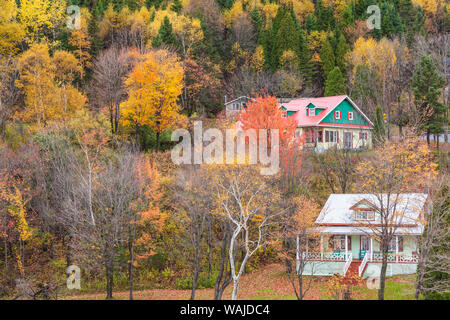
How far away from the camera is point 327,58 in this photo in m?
62.8

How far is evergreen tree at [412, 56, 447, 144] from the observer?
144 ft

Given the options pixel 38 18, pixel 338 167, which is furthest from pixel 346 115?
pixel 38 18

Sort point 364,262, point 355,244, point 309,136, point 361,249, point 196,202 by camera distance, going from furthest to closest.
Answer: point 309,136
point 355,244
point 361,249
point 364,262
point 196,202

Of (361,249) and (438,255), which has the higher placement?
(438,255)

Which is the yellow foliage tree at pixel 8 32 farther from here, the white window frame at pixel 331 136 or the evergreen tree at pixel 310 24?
the evergreen tree at pixel 310 24

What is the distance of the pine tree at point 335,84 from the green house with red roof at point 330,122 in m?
6.83

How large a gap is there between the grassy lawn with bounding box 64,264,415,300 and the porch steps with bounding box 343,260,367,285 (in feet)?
1.91

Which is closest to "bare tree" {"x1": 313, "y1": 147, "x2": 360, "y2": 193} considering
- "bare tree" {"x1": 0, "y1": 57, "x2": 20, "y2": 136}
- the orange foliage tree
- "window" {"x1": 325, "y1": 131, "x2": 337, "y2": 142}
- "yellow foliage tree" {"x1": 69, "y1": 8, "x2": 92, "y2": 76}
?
the orange foliage tree

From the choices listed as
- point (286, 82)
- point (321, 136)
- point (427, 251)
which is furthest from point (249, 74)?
point (427, 251)

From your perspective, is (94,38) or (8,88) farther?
(94,38)

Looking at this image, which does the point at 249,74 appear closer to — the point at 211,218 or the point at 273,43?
the point at 273,43

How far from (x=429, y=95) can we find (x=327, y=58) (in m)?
A: 20.9

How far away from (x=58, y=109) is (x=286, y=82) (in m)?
28.8

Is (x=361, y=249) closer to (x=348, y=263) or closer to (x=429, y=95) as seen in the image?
(x=348, y=263)
